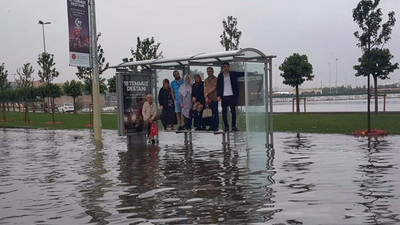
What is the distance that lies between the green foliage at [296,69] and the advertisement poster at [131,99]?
25787 millimetres

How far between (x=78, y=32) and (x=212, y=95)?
6536 millimetres

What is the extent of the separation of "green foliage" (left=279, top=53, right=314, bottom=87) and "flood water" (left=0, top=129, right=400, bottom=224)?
26972mm

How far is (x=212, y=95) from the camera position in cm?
1677

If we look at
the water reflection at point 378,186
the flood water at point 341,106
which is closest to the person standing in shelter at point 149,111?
the water reflection at point 378,186

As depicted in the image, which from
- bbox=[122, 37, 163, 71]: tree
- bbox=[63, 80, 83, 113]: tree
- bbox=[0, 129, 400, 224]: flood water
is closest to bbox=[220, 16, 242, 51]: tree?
bbox=[122, 37, 163, 71]: tree

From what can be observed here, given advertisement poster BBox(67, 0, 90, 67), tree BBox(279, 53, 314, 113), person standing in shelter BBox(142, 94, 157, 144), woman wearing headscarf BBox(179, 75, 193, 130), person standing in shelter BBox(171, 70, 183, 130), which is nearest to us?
woman wearing headscarf BBox(179, 75, 193, 130)

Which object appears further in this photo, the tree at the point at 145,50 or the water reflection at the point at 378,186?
the tree at the point at 145,50

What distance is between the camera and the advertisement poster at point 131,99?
18.5 m

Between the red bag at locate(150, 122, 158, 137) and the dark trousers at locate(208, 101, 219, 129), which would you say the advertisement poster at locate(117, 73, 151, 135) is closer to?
the red bag at locate(150, 122, 158, 137)

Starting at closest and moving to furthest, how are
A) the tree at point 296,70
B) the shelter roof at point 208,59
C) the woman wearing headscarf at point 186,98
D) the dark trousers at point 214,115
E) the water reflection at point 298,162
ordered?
the water reflection at point 298,162
the shelter roof at point 208,59
the dark trousers at point 214,115
the woman wearing headscarf at point 186,98
the tree at point 296,70

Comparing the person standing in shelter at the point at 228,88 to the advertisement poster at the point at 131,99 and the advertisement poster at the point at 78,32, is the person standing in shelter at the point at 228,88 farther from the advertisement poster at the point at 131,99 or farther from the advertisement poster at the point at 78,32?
the advertisement poster at the point at 78,32

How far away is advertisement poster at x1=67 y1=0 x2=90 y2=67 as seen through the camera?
2011 centimetres

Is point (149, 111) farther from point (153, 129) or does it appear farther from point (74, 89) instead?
point (74, 89)

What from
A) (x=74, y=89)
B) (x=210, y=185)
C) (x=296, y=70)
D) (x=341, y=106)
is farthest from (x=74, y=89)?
(x=210, y=185)
